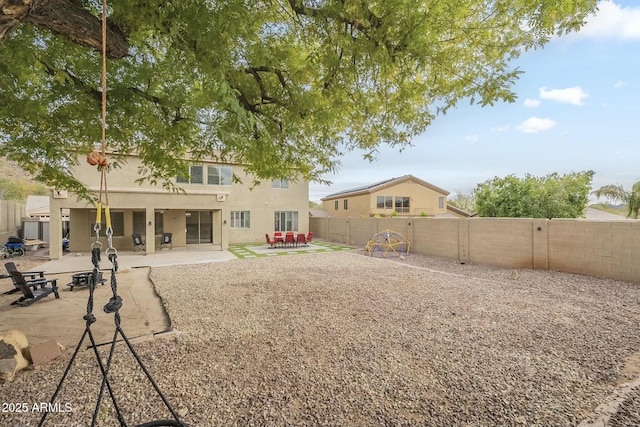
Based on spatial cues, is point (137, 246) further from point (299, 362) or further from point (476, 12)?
point (476, 12)

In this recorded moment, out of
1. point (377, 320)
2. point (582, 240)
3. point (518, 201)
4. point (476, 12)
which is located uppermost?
point (476, 12)

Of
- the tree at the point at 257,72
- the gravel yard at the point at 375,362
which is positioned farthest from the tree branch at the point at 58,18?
the gravel yard at the point at 375,362

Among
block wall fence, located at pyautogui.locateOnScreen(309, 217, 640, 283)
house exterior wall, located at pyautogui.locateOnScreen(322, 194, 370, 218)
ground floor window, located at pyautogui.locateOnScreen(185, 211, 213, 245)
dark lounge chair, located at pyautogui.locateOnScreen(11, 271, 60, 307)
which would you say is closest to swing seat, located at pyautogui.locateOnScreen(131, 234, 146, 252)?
ground floor window, located at pyautogui.locateOnScreen(185, 211, 213, 245)

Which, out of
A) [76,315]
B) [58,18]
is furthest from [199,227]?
[58,18]

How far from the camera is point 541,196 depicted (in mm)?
15734

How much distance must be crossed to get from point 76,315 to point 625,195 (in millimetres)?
29340

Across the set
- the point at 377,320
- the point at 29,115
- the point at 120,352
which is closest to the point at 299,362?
the point at 377,320

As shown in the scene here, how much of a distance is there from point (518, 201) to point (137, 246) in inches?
873

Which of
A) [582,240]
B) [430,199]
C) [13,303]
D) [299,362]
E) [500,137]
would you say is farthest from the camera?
[430,199]

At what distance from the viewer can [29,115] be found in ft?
16.1

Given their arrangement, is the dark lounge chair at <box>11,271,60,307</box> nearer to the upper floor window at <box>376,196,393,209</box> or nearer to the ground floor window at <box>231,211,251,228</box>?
the ground floor window at <box>231,211,251,228</box>

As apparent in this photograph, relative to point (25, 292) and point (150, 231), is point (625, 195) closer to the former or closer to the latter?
point (150, 231)

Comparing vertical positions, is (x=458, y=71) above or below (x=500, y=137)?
below

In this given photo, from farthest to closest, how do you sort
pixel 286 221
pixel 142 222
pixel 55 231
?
pixel 286 221
pixel 142 222
pixel 55 231
